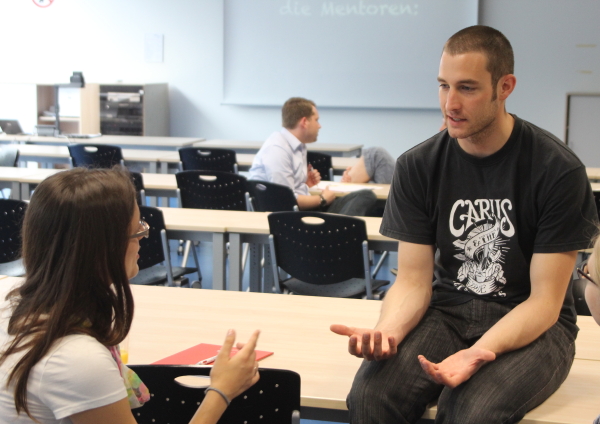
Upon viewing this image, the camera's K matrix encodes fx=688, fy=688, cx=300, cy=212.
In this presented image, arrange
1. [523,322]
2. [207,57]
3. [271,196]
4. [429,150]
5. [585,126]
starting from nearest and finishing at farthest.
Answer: [523,322] → [429,150] → [271,196] → [585,126] → [207,57]

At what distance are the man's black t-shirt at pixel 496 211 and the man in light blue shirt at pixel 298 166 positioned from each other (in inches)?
90.3

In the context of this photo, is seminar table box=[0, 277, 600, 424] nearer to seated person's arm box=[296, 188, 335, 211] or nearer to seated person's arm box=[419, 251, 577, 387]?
seated person's arm box=[419, 251, 577, 387]

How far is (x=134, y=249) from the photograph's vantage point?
4.26 ft

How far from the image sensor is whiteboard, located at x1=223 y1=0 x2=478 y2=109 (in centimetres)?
805

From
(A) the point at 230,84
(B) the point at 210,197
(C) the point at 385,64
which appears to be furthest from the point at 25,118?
(B) the point at 210,197

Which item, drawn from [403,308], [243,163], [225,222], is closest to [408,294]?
[403,308]

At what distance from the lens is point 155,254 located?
335 centimetres

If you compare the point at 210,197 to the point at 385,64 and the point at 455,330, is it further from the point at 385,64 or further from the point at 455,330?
the point at 385,64

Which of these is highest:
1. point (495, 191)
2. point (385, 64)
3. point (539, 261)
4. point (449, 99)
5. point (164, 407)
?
point (385, 64)

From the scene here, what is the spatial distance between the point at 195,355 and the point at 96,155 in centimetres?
439

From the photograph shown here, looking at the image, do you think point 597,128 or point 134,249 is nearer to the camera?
point 134,249

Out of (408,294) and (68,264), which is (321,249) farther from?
(68,264)

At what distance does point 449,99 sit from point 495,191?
0.27 m

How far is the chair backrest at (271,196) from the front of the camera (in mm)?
3980
